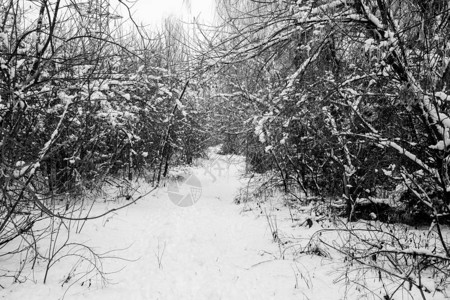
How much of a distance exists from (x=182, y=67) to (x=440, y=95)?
270 cm

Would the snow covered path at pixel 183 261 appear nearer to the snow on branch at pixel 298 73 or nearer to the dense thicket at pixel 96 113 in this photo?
the dense thicket at pixel 96 113

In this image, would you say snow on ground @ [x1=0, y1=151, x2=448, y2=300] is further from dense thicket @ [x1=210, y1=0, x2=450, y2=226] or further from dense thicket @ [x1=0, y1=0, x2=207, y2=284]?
dense thicket @ [x1=210, y1=0, x2=450, y2=226]

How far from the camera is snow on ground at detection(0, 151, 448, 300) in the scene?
128 inches

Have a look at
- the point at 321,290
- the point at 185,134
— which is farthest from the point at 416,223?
the point at 185,134

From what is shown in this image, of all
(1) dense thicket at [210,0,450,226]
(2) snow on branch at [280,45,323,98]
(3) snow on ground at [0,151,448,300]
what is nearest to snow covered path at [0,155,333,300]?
(3) snow on ground at [0,151,448,300]

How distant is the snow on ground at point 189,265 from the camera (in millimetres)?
3252

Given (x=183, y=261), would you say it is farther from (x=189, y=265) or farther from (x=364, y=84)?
(x=364, y=84)

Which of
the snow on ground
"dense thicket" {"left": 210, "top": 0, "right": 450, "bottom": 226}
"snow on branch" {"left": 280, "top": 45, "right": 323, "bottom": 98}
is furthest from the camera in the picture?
"snow on branch" {"left": 280, "top": 45, "right": 323, "bottom": 98}

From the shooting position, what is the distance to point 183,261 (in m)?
4.29

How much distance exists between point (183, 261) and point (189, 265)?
165mm

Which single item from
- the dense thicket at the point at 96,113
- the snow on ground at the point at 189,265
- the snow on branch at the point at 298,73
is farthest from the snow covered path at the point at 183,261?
the snow on branch at the point at 298,73

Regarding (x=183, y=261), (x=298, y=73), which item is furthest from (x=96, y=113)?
(x=298, y=73)

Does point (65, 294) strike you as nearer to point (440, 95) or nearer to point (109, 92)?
point (109, 92)

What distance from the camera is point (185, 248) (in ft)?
15.8
